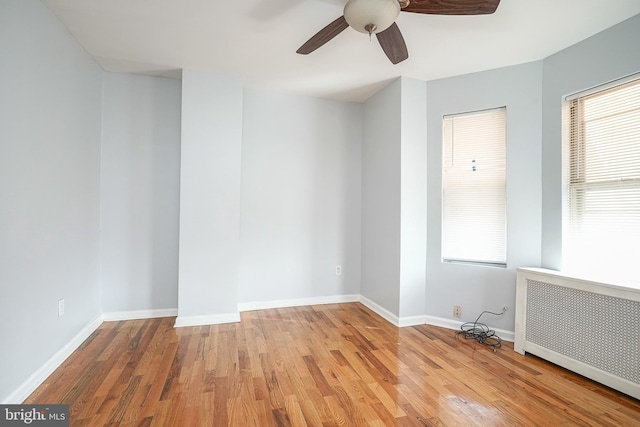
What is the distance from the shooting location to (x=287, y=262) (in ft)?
12.3

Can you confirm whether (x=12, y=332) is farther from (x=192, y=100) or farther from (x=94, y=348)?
(x=192, y=100)

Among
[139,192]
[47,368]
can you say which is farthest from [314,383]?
[139,192]

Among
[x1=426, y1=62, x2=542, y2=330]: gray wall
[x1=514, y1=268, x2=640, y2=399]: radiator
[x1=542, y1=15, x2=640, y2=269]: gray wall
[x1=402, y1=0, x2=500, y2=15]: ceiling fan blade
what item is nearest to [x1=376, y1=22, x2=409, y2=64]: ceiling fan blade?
[x1=402, y1=0, x2=500, y2=15]: ceiling fan blade

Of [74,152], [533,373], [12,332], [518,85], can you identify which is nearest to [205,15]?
[74,152]

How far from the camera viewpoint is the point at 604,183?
7.57ft

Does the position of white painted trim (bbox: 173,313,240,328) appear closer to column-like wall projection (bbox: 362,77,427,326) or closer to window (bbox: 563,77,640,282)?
column-like wall projection (bbox: 362,77,427,326)

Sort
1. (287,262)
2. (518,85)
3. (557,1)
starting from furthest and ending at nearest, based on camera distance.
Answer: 1. (287,262)
2. (518,85)
3. (557,1)

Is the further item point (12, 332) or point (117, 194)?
point (117, 194)

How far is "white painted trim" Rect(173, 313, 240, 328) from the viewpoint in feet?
9.91

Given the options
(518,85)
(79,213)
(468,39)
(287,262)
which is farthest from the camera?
(287,262)

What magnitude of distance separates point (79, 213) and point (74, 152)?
54 centimetres

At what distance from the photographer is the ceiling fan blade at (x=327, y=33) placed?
187cm

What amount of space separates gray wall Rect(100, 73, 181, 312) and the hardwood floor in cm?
Answer: 50

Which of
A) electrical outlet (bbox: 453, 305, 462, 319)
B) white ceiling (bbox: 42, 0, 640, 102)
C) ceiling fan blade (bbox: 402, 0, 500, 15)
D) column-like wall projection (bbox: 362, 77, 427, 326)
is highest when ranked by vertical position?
white ceiling (bbox: 42, 0, 640, 102)
